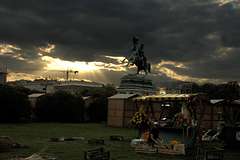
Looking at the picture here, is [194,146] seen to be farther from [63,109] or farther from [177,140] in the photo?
[63,109]

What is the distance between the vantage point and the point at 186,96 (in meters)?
23.5

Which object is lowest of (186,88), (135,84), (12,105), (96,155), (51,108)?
(96,155)

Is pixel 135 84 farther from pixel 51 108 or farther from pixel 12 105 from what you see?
pixel 12 105

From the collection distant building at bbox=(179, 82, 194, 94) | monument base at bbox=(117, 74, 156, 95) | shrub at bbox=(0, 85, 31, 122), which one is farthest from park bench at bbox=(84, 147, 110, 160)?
distant building at bbox=(179, 82, 194, 94)

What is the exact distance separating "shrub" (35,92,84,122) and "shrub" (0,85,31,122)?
14.6ft

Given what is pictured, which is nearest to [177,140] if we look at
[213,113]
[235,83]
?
[213,113]

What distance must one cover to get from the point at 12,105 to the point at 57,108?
25.4 ft

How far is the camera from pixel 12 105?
56438mm

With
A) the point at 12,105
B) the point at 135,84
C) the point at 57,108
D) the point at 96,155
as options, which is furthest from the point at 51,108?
the point at 96,155

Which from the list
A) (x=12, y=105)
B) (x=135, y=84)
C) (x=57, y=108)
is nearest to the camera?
(x=12, y=105)

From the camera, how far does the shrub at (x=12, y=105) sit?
184ft

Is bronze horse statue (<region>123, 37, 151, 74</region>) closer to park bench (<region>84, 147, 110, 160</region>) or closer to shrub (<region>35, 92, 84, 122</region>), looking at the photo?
shrub (<region>35, 92, 84, 122</region>)

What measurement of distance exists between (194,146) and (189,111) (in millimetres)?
2106

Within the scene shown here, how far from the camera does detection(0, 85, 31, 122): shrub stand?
56188 millimetres
